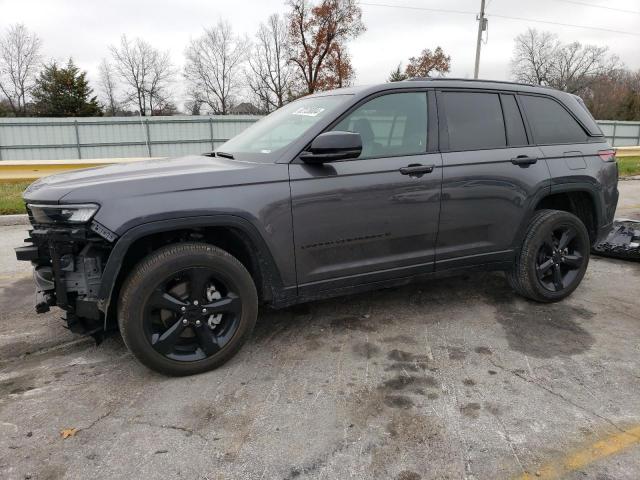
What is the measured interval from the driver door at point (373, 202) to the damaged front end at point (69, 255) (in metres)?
1.18

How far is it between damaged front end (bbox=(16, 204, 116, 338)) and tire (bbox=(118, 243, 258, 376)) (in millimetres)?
194

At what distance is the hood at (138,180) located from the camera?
2621mm

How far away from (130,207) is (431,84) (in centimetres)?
237

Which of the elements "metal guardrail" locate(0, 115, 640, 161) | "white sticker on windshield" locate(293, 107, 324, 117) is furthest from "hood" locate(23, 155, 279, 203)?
"metal guardrail" locate(0, 115, 640, 161)

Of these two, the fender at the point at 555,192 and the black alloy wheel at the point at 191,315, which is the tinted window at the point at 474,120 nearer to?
the fender at the point at 555,192

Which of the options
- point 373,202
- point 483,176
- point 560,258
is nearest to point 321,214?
point 373,202

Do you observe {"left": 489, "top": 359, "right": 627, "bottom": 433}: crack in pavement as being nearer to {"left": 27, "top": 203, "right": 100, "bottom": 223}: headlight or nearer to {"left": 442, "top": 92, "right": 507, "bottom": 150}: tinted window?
{"left": 442, "top": 92, "right": 507, "bottom": 150}: tinted window

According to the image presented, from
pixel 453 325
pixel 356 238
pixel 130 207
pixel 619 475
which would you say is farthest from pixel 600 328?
pixel 130 207

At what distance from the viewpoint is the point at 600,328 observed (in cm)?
362

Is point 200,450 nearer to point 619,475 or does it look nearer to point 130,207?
point 130,207

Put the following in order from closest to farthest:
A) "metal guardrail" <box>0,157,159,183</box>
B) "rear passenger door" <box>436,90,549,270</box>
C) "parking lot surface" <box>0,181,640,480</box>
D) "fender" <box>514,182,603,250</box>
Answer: "parking lot surface" <box>0,181,640,480</box> < "rear passenger door" <box>436,90,549,270</box> < "fender" <box>514,182,603,250</box> < "metal guardrail" <box>0,157,159,183</box>

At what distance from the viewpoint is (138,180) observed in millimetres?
2709

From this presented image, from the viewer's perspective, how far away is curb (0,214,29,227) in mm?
7834

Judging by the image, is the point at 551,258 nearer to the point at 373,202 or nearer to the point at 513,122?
the point at 513,122
